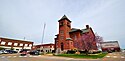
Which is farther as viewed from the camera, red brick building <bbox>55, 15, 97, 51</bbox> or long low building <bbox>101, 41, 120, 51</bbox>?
long low building <bbox>101, 41, 120, 51</bbox>

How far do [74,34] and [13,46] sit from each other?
114 feet

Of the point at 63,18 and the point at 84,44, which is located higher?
the point at 63,18

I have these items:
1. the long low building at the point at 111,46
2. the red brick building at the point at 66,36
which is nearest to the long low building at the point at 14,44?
the red brick building at the point at 66,36

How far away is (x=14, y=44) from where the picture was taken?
6397 cm

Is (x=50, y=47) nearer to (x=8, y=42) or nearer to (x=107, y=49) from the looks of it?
(x=8, y=42)

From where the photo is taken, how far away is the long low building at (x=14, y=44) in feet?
191

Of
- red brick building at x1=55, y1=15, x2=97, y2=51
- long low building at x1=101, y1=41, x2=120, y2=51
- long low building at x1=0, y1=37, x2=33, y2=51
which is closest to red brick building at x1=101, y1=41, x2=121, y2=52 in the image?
long low building at x1=101, y1=41, x2=120, y2=51

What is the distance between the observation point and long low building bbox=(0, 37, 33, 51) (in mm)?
58350

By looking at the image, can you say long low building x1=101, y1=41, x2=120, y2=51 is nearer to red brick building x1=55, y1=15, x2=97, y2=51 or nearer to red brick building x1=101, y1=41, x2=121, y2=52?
red brick building x1=101, y1=41, x2=121, y2=52

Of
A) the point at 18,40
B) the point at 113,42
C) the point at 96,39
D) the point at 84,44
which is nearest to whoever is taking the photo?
the point at 84,44

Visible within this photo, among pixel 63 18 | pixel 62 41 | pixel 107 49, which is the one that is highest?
pixel 63 18

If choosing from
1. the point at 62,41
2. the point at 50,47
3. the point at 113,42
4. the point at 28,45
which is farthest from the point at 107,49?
the point at 28,45

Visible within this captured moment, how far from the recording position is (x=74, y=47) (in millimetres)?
45938

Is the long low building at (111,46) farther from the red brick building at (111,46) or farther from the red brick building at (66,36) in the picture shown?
the red brick building at (66,36)
